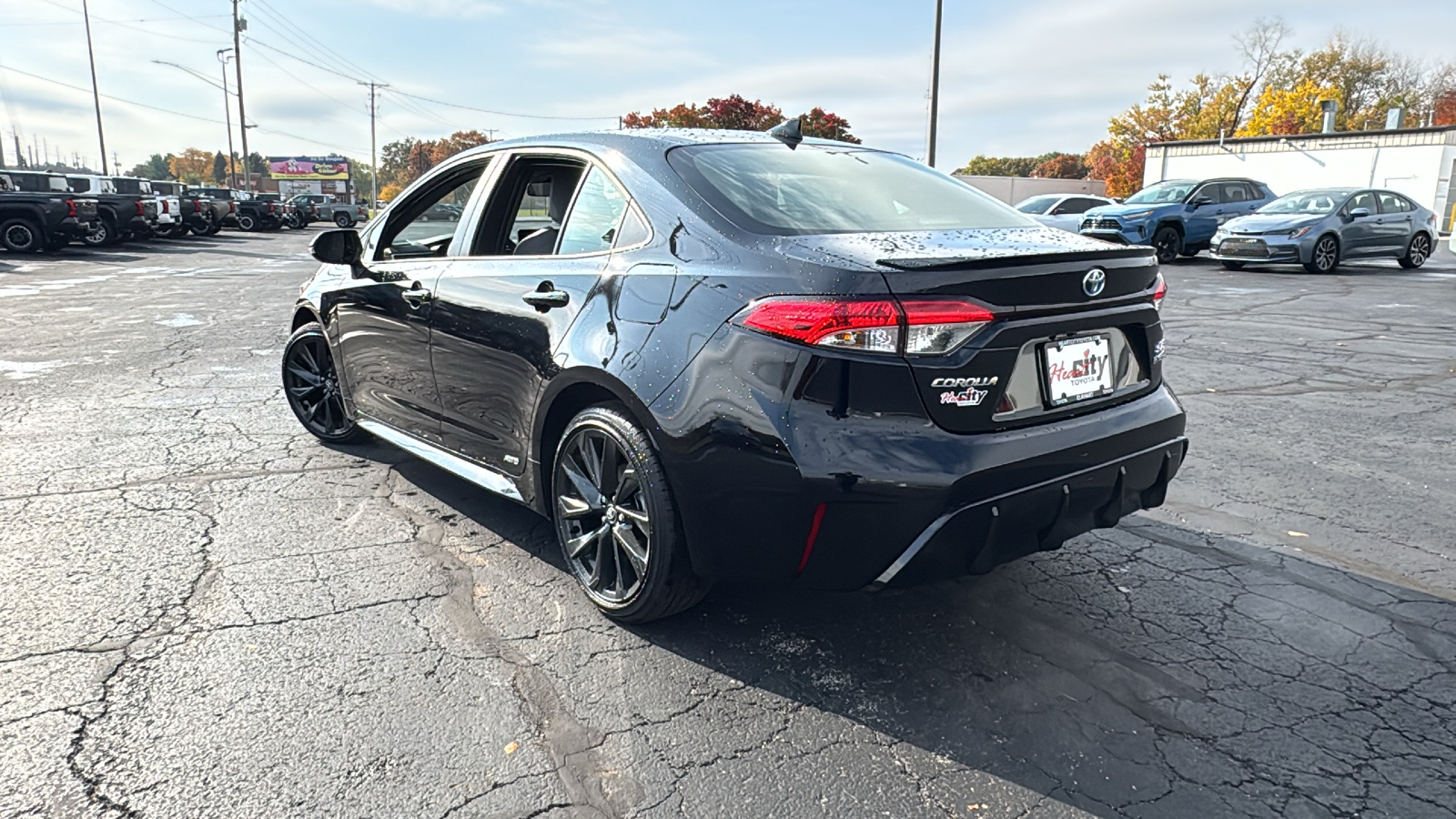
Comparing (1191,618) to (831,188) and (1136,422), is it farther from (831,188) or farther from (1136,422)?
(831,188)

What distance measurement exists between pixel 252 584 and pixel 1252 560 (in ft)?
12.4

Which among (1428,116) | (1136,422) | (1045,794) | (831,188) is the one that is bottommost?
(1045,794)

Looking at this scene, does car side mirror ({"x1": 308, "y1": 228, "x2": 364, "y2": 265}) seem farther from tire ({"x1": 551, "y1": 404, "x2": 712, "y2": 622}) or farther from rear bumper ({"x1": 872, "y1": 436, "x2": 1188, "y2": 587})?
rear bumper ({"x1": 872, "y1": 436, "x2": 1188, "y2": 587})

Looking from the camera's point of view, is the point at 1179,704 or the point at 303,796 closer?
the point at 303,796

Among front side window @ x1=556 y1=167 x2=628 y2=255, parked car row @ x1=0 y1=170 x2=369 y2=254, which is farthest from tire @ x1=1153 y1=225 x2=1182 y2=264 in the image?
parked car row @ x1=0 y1=170 x2=369 y2=254

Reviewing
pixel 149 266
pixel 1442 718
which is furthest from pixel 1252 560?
pixel 149 266

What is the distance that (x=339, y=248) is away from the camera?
443 cm

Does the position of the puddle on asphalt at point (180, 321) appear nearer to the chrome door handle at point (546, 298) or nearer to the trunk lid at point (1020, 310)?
the chrome door handle at point (546, 298)

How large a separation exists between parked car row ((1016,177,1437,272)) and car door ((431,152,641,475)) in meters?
12.0

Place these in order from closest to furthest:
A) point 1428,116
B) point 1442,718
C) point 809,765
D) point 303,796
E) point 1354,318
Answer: point 303,796
point 809,765
point 1442,718
point 1354,318
point 1428,116

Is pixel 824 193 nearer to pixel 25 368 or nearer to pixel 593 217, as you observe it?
pixel 593 217

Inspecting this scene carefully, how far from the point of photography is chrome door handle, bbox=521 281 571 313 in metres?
3.17

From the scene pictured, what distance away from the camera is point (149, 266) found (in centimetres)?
1809

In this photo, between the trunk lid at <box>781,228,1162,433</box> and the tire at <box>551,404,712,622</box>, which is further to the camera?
the tire at <box>551,404,712,622</box>
